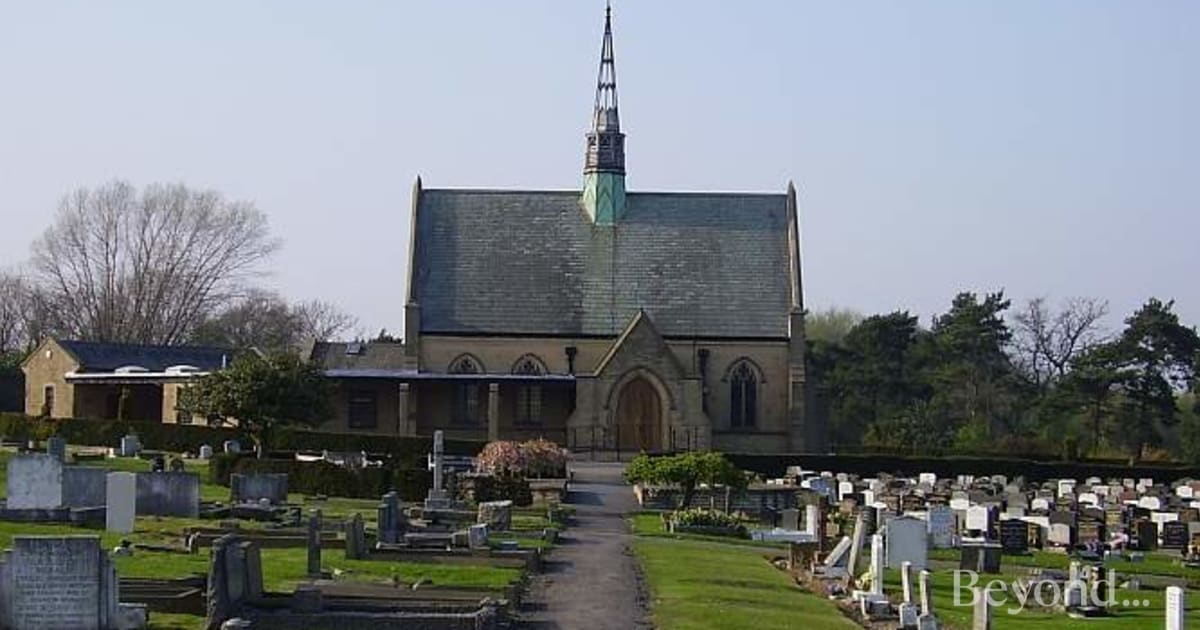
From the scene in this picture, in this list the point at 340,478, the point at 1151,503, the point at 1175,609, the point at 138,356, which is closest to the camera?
the point at 1175,609

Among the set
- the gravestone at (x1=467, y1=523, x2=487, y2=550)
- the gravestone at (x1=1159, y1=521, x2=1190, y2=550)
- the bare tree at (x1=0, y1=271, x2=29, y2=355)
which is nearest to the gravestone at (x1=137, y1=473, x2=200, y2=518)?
the gravestone at (x1=467, y1=523, x2=487, y2=550)

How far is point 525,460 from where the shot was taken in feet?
164

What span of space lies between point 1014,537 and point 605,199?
40641 millimetres

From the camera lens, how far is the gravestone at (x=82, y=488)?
112 ft

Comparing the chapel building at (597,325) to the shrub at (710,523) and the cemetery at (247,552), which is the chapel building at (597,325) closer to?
the cemetery at (247,552)

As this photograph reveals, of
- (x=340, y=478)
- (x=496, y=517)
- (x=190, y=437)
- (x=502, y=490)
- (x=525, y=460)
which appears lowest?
(x=496, y=517)

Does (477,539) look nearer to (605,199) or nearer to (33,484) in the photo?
(33,484)

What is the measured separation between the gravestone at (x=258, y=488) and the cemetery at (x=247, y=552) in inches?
1.4

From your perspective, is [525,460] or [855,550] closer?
[855,550]

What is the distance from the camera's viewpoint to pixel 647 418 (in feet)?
232

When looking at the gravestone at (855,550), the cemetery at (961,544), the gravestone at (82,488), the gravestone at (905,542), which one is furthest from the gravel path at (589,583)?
the gravestone at (82,488)

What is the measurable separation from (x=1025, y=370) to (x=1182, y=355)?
46.2 feet

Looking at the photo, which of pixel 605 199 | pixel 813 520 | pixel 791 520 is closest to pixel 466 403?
pixel 605 199

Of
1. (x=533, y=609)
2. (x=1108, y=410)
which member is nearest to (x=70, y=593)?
(x=533, y=609)
